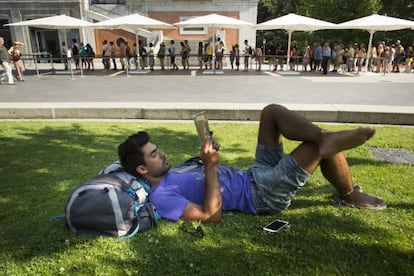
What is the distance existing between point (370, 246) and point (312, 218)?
57cm

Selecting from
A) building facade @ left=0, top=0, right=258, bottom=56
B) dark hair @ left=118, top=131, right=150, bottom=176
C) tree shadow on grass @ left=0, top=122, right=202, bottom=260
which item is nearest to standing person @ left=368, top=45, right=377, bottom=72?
building facade @ left=0, top=0, right=258, bottom=56

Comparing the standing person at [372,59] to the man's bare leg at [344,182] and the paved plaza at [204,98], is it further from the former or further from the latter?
the man's bare leg at [344,182]

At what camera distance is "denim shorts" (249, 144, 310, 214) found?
9.14 feet

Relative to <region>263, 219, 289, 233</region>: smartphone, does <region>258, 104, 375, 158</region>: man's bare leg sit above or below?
above

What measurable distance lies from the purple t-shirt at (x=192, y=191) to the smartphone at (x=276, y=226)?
216 mm

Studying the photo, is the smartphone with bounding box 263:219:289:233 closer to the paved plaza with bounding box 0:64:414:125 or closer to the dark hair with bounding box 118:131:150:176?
the dark hair with bounding box 118:131:150:176

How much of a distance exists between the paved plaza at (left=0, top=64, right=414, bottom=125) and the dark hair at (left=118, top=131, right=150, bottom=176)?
179 inches

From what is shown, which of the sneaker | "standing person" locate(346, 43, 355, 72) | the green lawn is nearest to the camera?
the green lawn

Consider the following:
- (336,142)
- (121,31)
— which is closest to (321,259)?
(336,142)

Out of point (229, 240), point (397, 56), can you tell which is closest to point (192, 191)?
point (229, 240)

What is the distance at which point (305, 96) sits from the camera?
10.6 m

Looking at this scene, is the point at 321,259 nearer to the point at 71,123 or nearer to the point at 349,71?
the point at 71,123

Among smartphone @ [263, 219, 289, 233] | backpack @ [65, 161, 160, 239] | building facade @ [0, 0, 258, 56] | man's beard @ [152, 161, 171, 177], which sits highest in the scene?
building facade @ [0, 0, 258, 56]

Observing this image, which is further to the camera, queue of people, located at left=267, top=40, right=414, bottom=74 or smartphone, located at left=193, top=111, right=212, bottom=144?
queue of people, located at left=267, top=40, right=414, bottom=74
